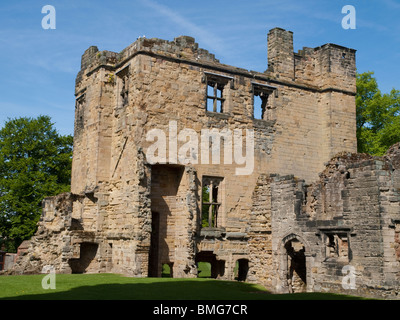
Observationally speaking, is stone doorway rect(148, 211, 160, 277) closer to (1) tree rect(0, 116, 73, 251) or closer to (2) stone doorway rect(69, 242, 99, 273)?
(2) stone doorway rect(69, 242, 99, 273)

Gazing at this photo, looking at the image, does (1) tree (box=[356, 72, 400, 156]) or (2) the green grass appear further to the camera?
(1) tree (box=[356, 72, 400, 156])

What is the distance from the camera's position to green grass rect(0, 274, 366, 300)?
1255 centimetres

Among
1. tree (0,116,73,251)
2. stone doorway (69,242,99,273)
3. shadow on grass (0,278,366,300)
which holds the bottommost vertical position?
shadow on grass (0,278,366,300)

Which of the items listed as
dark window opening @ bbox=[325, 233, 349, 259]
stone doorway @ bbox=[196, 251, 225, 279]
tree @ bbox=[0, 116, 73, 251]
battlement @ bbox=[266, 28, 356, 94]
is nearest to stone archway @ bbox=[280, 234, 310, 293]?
dark window opening @ bbox=[325, 233, 349, 259]

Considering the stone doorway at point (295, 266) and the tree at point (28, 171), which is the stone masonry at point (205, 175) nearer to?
the stone doorway at point (295, 266)

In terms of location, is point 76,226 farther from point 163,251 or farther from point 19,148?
point 19,148

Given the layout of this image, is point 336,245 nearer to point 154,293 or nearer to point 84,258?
point 154,293

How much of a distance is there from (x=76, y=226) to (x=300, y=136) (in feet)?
36.9

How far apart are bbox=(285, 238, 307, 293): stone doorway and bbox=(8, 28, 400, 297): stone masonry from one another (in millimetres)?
56

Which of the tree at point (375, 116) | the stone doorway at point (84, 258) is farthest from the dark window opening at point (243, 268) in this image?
the tree at point (375, 116)

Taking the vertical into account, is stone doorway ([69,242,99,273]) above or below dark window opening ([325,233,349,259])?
below

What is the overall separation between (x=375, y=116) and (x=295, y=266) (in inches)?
641

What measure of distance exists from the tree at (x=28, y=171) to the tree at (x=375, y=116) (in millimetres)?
19613

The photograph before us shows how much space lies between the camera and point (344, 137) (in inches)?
975
